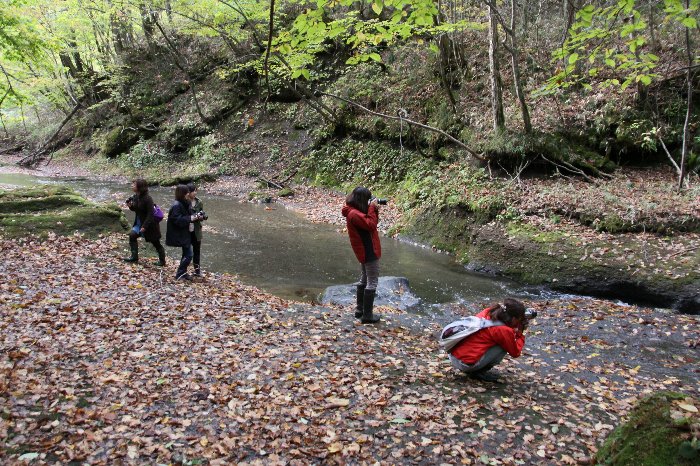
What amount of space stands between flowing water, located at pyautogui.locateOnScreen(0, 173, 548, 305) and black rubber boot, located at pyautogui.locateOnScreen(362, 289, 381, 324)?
2299 millimetres

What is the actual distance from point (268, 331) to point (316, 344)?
873mm

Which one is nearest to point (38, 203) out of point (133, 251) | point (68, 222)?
point (68, 222)

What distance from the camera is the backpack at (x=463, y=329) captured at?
541 centimetres

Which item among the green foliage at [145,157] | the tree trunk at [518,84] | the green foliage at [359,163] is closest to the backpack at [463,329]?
the tree trunk at [518,84]

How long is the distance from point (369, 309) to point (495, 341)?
2.68 m

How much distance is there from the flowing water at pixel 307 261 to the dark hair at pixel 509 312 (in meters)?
4.45

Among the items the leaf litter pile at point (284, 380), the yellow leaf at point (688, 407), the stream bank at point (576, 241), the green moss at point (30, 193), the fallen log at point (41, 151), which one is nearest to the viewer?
the yellow leaf at point (688, 407)

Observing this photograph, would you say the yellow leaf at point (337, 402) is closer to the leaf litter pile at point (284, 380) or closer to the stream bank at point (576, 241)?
the leaf litter pile at point (284, 380)

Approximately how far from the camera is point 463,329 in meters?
5.53

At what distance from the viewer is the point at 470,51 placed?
21.0 metres

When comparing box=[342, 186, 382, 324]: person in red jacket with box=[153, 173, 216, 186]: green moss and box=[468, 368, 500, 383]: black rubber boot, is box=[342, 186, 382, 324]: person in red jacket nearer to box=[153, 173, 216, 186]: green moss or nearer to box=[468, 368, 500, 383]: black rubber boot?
box=[468, 368, 500, 383]: black rubber boot

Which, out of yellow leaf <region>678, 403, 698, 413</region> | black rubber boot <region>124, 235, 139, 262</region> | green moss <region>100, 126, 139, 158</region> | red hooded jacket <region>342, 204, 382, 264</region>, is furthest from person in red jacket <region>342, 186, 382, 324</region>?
green moss <region>100, 126, 139, 158</region>

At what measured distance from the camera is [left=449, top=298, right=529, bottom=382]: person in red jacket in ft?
17.5

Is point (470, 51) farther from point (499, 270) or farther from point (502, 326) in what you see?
point (502, 326)
